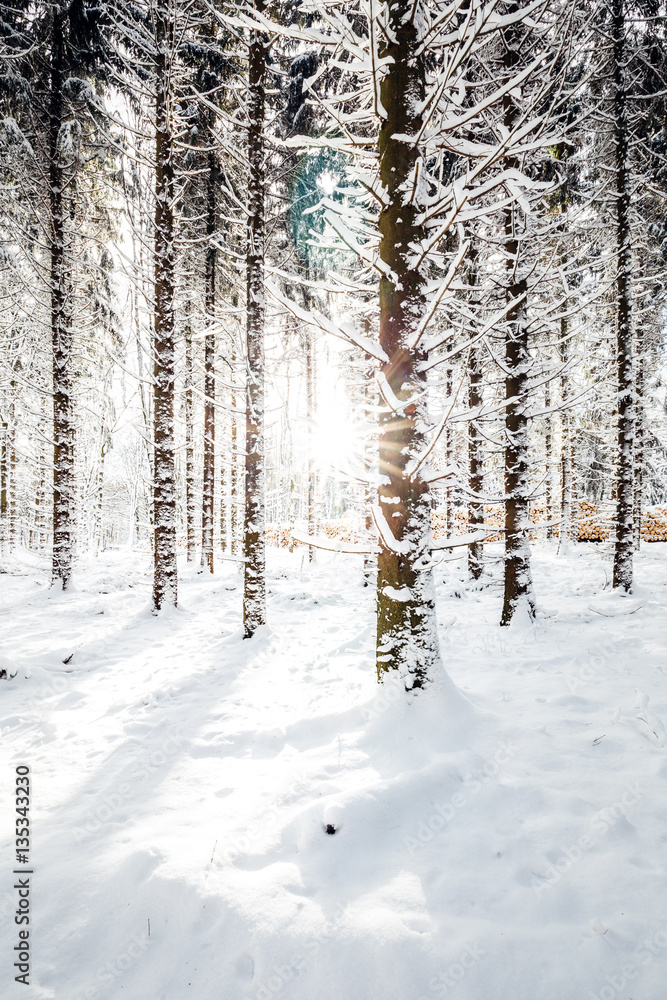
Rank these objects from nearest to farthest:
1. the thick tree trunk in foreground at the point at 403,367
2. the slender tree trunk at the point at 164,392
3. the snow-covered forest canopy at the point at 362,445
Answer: the snow-covered forest canopy at the point at 362,445 < the thick tree trunk in foreground at the point at 403,367 < the slender tree trunk at the point at 164,392

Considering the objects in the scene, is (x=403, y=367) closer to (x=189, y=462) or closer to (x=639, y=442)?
(x=639, y=442)

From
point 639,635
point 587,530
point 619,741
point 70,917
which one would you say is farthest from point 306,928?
point 587,530

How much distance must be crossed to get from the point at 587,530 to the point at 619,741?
79.5 feet

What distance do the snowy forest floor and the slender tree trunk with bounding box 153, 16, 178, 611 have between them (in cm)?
314

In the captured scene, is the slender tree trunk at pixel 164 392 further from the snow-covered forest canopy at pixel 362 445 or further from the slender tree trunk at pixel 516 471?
the slender tree trunk at pixel 516 471

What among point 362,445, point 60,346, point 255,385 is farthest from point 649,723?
point 60,346

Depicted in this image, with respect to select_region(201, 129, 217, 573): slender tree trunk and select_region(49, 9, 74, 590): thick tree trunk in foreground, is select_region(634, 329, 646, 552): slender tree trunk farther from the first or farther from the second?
select_region(49, 9, 74, 590): thick tree trunk in foreground

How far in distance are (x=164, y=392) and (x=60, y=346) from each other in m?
4.30

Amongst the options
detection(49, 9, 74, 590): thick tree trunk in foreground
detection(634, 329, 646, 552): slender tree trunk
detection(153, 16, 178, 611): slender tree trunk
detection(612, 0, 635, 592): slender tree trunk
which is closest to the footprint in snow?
detection(612, 0, 635, 592): slender tree trunk

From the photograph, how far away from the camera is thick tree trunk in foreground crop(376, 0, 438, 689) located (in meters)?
3.16

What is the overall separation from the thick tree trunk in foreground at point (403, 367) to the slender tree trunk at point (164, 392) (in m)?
6.02

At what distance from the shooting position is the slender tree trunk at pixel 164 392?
7957mm

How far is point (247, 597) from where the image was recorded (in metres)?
6.69

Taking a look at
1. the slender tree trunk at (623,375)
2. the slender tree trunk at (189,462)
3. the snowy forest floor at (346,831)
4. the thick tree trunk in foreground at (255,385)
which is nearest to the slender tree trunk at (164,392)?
the thick tree trunk in foreground at (255,385)
